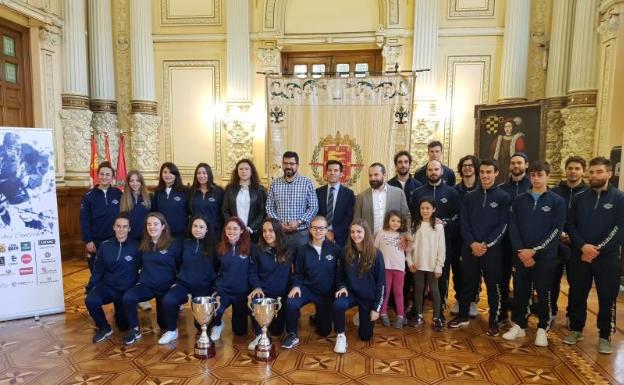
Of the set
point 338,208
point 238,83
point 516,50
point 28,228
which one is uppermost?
point 516,50

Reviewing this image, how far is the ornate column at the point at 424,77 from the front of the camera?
674 centimetres

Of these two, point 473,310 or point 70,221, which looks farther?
point 70,221

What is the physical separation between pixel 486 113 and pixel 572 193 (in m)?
2.88

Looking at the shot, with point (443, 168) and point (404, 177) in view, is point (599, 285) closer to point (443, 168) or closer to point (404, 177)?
point (443, 168)

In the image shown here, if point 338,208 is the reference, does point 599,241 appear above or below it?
below

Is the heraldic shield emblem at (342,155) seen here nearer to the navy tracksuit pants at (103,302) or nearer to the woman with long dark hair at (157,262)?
the woman with long dark hair at (157,262)

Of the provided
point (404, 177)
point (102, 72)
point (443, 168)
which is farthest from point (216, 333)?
point (102, 72)

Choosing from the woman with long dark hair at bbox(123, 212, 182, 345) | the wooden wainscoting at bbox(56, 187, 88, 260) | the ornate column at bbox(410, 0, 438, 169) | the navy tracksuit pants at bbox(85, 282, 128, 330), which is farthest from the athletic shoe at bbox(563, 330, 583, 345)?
the wooden wainscoting at bbox(56, 187, 88, 260)

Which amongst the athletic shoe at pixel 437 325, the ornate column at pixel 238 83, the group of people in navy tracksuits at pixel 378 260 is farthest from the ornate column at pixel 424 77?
the athletic shoe at pixel 437 325

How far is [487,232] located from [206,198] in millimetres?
2500

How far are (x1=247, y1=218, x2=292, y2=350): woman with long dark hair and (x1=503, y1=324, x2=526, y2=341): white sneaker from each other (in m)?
1.85

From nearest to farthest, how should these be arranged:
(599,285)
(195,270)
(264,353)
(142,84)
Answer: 1. (264,353)
2. (599,285)
3. (195,270)
4. (142,84)

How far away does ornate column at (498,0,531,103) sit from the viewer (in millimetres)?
6457

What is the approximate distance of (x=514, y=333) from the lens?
3.41 metres
